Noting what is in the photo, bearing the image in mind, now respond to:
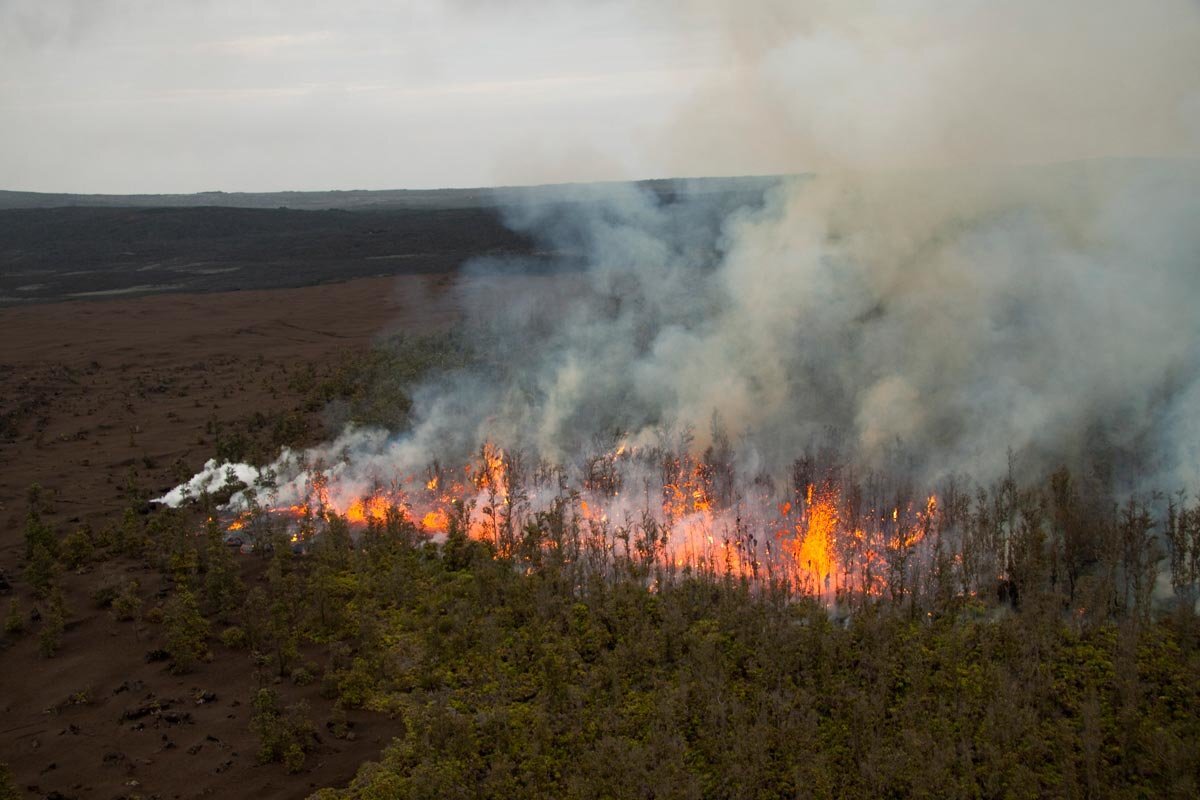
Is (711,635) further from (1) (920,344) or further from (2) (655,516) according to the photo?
(1) (920,344)

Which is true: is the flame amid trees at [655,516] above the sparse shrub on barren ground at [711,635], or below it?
above

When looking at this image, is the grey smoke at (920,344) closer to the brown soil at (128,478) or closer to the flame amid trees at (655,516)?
the flame amid trees at (655,516)

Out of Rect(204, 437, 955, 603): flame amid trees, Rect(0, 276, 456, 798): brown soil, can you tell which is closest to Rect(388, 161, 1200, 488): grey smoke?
Rect(204, 437, 955, 603): flame amid trees

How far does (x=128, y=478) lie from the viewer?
17.1 m

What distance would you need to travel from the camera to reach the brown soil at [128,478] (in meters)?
8.71

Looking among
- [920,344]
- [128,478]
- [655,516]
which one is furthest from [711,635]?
[128,478]

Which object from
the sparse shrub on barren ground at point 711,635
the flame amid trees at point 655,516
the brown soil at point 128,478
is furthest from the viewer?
the flame amid trees at point 655,516

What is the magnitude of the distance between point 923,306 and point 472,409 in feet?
28.9

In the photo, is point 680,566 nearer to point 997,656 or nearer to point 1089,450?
point 997,656

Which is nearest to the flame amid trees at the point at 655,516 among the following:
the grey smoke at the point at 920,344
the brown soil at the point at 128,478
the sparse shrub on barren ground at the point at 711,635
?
the sparse shrub on barren ground at the point at 711,635

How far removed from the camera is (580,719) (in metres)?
8.74

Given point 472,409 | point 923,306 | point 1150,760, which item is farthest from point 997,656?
point 472,409

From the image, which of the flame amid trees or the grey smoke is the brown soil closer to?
the flame amid trees

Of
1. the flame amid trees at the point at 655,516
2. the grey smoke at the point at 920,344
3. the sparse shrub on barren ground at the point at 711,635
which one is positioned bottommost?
the sparse shrub on barren ground at the point at 711,635
